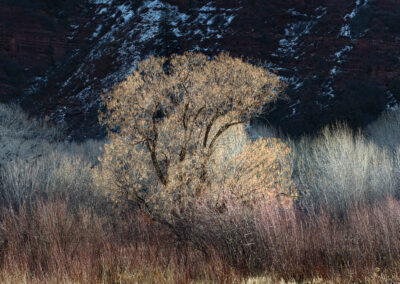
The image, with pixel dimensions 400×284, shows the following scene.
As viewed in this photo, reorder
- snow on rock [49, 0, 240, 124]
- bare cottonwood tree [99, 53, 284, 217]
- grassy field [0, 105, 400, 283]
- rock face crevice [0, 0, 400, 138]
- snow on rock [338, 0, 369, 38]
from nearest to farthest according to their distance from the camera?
grassy field [0, 105, 400, 283], bare cottonwood tree [99, 53, 284, 217], rock face crevice [0, 0, 400, 138], snow on rock [338, 0, 369, 38], snow on rock [49, 0, 240, 124]

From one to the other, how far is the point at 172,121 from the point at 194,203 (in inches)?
218

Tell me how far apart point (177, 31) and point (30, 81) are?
1193 inches

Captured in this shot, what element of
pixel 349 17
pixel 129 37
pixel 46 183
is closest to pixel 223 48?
pixel 129 37

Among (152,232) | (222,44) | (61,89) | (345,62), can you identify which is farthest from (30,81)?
(152,232)

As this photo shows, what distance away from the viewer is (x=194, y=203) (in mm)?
14641

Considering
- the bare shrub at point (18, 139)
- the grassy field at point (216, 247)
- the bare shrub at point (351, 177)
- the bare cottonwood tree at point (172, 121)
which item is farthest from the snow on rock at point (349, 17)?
the grassy field at point (216, 247)

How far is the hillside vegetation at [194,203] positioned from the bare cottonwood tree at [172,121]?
0.07m

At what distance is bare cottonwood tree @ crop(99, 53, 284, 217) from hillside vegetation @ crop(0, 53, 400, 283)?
7cm

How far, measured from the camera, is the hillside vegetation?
975 cm

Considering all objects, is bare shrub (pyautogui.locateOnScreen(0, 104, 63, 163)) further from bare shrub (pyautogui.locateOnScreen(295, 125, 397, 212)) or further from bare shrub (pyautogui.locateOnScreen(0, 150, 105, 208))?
bare shrub (pyautogui.locateOnScreen(295, 125, 397, 212))

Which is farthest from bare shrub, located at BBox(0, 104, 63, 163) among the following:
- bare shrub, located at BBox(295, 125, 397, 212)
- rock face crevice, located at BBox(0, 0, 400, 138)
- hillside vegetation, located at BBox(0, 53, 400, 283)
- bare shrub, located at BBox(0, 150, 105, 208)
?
bare shrub, located at BBox(295, 125, 397, 212)

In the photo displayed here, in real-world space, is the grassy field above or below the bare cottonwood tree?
below

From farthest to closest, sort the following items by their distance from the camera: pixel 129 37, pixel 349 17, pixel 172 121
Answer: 1. pixel 129 37
2. pixel 349 17
3. pixel 172 121

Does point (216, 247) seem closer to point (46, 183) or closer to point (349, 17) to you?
point (46, 183)
